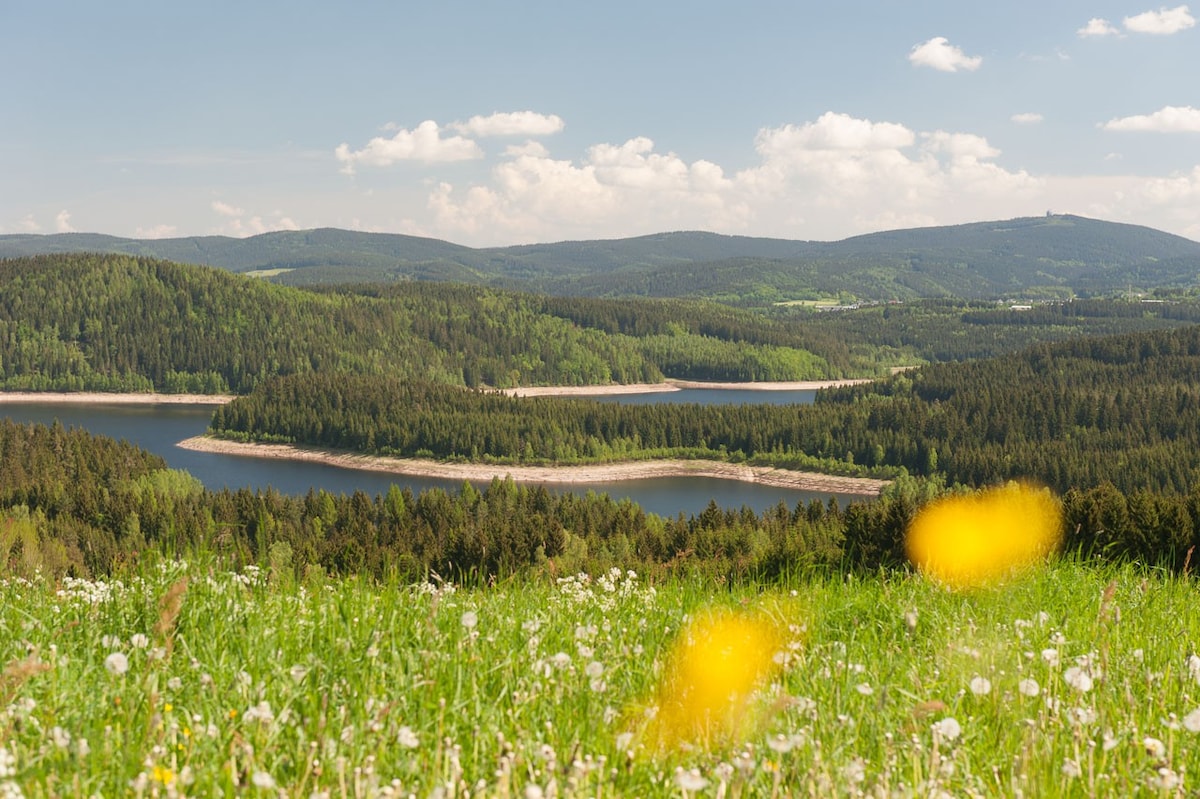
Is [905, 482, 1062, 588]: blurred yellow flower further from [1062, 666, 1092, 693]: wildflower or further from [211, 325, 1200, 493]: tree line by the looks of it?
[211, 325, 1200, 493]: tree line

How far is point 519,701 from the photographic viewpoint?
19.9ft

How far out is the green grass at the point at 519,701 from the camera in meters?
4.91

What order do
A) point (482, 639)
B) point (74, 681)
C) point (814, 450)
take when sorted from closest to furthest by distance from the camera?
point (74, 681) < point (482, 639) < point (814, 450)

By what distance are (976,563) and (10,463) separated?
14877 centimetres

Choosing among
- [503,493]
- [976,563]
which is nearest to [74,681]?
[976,563]

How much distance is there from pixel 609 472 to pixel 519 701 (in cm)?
15964

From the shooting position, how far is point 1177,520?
21.4m

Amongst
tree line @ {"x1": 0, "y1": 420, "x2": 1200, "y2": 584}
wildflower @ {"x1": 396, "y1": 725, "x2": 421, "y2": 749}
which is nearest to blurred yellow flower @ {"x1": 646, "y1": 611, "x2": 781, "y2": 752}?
wildflower @ {"x1": 396, "y1": 725, "x2": 421, "y2": 749}

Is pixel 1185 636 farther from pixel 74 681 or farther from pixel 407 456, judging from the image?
pixel 407 456

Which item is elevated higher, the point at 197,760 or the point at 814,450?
the point at 197,760

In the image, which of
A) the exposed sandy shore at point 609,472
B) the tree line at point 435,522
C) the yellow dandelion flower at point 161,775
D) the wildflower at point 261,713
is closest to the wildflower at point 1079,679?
the wildflower at point 261,713

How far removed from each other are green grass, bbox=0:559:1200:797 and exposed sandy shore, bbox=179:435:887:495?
14789cm

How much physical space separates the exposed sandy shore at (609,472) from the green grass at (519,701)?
485 feet

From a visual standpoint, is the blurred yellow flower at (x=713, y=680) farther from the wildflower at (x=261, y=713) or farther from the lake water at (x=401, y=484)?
the lake water at (x=401, y=484)
